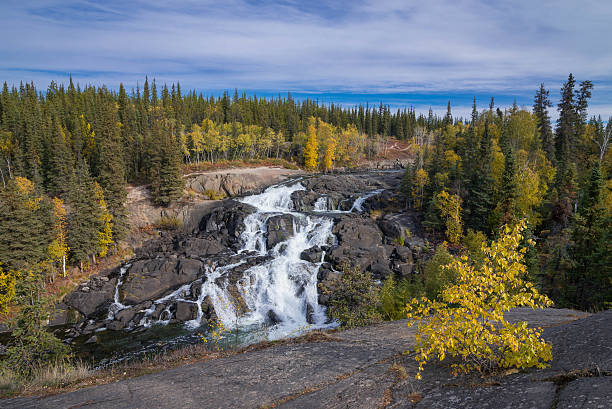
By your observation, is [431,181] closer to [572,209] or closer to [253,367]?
[572,209]

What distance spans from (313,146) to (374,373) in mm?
71964

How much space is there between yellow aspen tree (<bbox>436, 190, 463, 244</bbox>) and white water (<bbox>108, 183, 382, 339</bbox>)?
1357 cm

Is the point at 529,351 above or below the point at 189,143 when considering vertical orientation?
below

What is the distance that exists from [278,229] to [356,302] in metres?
22.0

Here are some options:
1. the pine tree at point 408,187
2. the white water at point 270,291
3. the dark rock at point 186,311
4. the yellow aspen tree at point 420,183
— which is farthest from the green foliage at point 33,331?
the pine tree at point 408,187

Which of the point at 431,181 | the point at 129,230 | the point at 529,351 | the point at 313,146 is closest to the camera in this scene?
the point at 529,351

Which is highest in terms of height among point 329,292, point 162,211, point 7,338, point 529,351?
point 529,351

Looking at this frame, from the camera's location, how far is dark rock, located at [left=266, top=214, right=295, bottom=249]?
36.7 meters

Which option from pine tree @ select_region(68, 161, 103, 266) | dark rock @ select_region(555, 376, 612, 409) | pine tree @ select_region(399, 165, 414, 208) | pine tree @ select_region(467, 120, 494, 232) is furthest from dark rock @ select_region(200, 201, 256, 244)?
dark rock @ select_region(555, 376, 612, 409)

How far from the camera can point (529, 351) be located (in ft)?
19.4

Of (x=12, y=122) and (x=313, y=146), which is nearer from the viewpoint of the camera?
(x=12, y=122)

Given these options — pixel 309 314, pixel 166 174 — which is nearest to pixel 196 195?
pixel 166 174

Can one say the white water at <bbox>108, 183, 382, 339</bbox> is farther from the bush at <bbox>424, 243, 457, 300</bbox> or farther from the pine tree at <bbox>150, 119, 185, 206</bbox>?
the pine tree at <bbox>150, 119, 185, 206</bbox>

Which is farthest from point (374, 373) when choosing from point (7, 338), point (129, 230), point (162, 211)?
point (162, 211)
